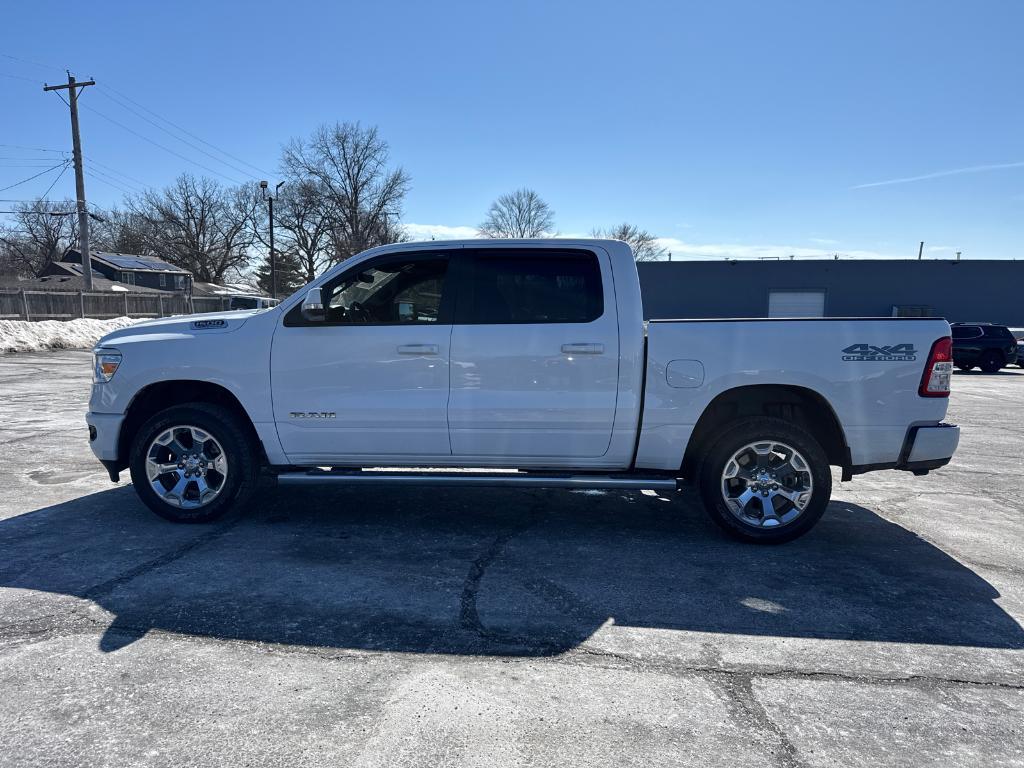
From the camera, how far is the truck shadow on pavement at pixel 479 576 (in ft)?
10.9

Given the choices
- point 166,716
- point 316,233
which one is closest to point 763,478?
point 166,716

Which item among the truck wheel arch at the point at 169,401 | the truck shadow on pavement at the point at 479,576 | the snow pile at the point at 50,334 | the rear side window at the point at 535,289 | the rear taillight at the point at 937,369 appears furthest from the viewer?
the snow pile at the point at 50,334

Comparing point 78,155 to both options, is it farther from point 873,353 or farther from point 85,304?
point 873,353

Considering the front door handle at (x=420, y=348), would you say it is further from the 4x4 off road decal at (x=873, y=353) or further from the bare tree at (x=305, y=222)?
the bare tree at (x=305, y=222)

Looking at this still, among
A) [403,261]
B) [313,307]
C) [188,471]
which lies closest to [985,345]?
[403,261]

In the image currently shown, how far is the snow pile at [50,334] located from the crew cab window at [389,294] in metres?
20.7

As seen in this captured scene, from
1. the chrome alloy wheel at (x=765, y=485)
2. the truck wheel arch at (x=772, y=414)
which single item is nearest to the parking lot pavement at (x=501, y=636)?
the chrome alloy wheel at (x=765, y=485)

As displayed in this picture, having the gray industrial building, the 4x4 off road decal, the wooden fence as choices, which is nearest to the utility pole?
the wooden fence

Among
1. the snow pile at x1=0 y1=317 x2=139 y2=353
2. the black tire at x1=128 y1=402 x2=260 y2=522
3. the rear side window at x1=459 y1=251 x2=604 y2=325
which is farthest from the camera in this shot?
the snow pile at x1=0 y1=317 x2=139 y2=353

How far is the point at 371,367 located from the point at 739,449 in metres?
2.61

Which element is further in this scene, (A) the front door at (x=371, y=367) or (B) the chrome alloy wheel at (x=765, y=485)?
(A) the front door at (x=371, y=367)

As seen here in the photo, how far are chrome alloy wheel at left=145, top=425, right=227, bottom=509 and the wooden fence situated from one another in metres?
25.0

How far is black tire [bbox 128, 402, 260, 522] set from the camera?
4.67 meters

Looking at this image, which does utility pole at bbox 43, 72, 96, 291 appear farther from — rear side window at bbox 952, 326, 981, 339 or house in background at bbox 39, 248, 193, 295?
rear side window at bbox 952, 326, 981, 339
